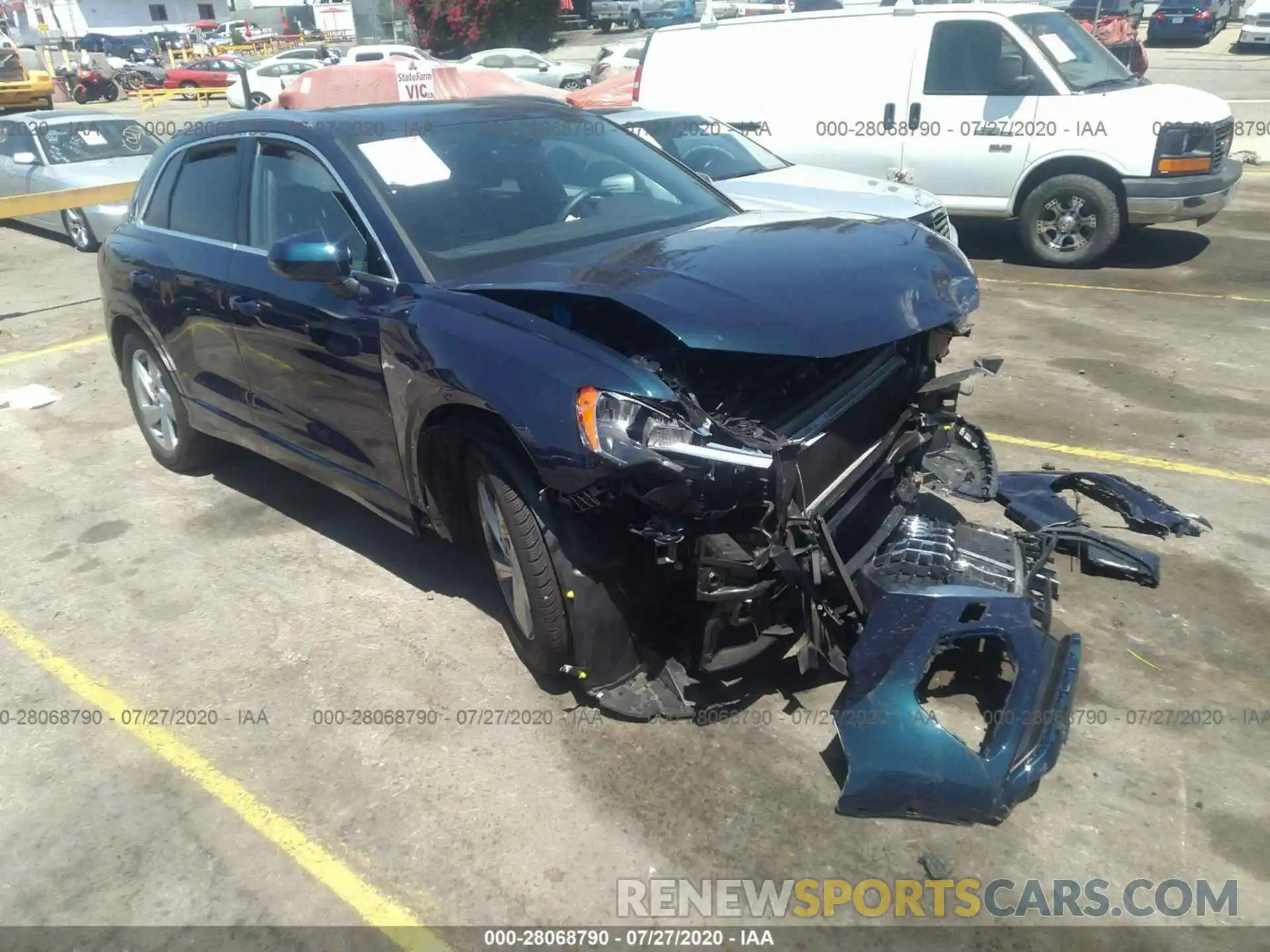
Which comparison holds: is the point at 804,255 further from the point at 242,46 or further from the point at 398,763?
the point at 242,46

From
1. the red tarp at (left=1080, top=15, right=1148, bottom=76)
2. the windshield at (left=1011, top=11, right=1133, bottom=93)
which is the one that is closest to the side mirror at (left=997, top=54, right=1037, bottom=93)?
the windshield at (left=1011, top=11, right=1133, bottom=93)

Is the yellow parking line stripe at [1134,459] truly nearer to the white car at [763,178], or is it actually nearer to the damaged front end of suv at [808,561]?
the damaged front end of suv at [808,561]

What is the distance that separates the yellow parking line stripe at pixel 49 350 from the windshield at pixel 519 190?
18.7ft

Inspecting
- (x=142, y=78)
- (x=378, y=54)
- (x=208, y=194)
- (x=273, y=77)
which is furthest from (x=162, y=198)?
(x=142, y=78)

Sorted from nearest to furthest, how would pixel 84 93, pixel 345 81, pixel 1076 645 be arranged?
pixel 1076 645
pixel 345 81
pixel 84 93

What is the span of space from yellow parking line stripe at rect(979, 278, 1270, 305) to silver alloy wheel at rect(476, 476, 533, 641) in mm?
6901

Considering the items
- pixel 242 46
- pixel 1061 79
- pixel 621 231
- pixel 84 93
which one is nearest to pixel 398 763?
pixel 621 231

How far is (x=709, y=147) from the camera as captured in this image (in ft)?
27.0

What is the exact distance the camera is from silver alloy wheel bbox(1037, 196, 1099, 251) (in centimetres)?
907

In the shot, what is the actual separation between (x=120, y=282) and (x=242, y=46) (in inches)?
1923

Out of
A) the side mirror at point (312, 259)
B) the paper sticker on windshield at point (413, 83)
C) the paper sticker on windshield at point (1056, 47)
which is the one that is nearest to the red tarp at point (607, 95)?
Answer: the paper sticker on windshield at point (413, 83)

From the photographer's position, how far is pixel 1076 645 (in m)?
3.08

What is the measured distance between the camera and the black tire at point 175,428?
5.21 meters

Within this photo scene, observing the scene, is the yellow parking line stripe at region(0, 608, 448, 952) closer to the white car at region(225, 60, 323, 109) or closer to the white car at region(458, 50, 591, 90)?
the white car at region(458, 50, 591, 90)
